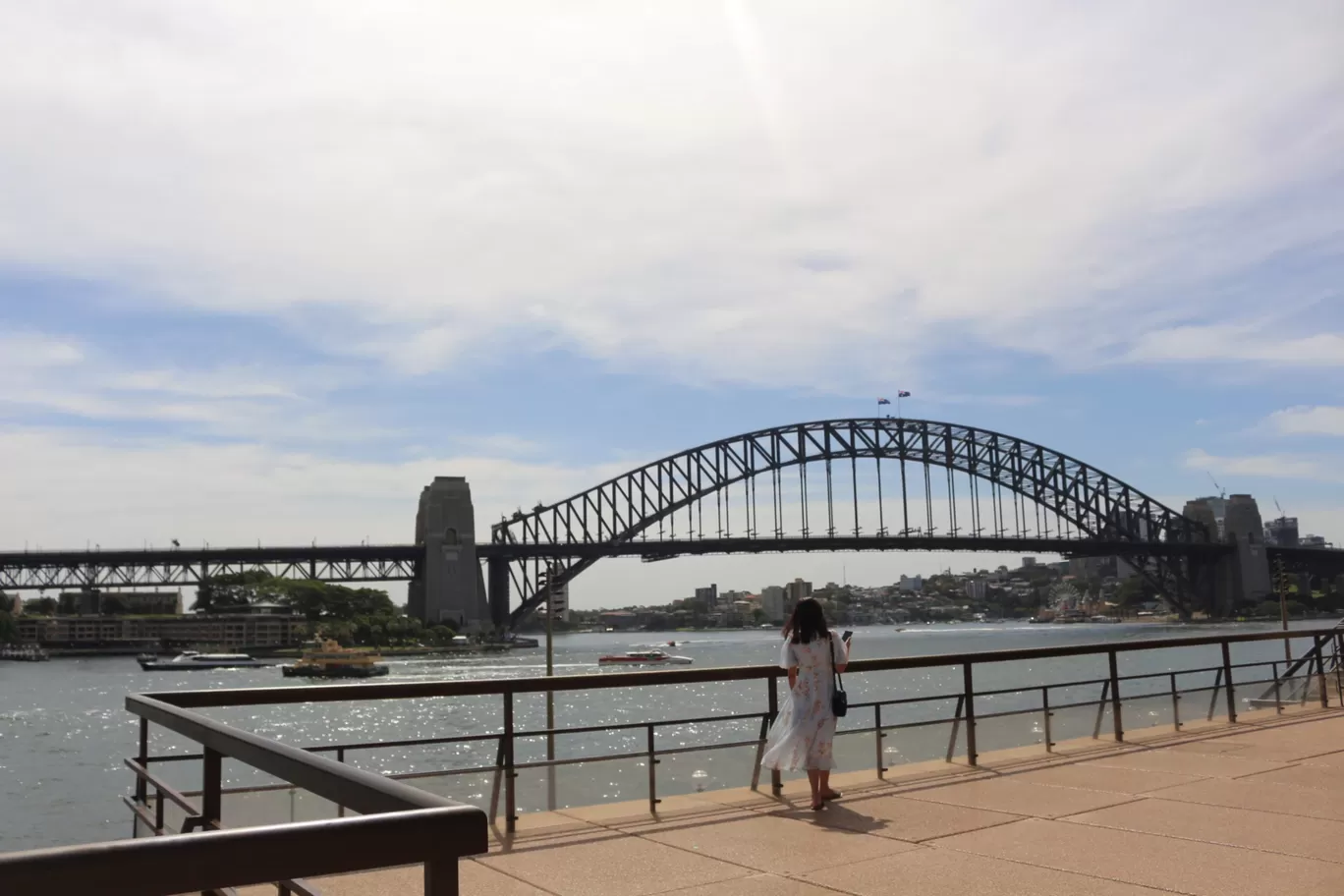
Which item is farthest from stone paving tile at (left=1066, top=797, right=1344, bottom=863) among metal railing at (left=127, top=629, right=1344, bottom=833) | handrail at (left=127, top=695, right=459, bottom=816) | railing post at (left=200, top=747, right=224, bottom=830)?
handrail at (left=127, top=695, right=459, bottom=816)

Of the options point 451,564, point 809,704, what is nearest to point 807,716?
point 809,704

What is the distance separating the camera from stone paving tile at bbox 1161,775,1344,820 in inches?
285

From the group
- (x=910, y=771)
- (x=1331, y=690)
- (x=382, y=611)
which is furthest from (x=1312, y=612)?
(x=910, y=771)

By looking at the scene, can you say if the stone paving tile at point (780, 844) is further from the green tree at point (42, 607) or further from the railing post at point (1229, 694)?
the green tree at point (42, 607)

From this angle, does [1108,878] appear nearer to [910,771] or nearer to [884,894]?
[884,894]

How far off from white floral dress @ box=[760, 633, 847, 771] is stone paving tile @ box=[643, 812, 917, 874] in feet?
1.61

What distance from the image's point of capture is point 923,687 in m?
63.9

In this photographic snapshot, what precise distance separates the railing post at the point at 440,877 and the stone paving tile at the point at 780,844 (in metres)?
4.09

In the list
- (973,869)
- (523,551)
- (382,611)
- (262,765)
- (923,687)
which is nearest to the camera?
(262,765)

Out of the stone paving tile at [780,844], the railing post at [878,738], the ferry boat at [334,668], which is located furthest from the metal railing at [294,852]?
the ferry boat at [334,668]

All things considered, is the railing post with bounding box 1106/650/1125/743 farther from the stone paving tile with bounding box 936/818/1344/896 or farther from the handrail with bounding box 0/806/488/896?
the handrail with bounding box 0/806/488/896

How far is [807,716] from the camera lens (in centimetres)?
762

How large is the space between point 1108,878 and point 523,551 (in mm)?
105038

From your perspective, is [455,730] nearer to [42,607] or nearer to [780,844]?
[780,844]
